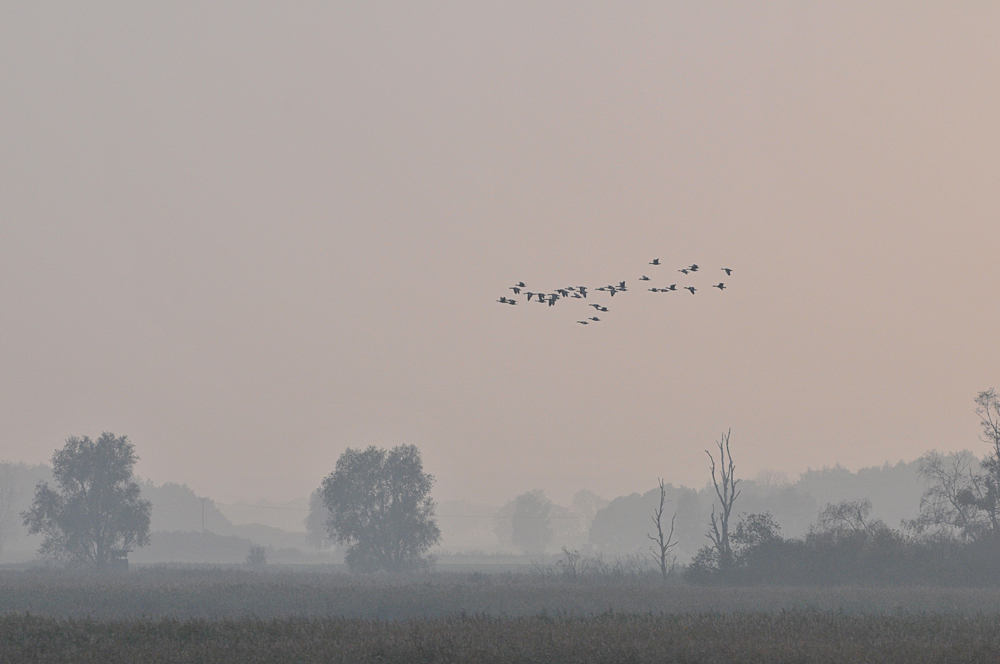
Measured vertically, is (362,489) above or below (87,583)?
above

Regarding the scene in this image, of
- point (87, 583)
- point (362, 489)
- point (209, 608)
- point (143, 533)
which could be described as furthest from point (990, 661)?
point (143, 533)

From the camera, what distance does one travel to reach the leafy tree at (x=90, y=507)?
69.8 m

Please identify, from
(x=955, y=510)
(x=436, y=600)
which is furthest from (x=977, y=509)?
(x=436, y=600)

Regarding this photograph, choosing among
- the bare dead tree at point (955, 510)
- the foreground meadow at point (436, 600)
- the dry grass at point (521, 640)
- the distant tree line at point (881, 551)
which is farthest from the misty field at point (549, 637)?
the bare dead tree at point (955, 510)

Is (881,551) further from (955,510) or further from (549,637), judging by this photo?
(549,637)

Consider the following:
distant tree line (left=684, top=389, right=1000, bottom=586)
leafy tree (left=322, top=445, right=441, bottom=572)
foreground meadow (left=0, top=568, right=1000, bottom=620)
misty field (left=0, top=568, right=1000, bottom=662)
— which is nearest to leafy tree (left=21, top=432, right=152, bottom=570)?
leafy tree (left=322, top=445, right=441, bottom=572)

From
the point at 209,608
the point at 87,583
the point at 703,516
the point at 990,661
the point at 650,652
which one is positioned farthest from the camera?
the point at 703,516

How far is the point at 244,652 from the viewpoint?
20516 mm

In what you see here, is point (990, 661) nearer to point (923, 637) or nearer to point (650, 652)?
point (923, 637)

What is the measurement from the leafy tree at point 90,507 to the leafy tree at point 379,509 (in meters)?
16.4

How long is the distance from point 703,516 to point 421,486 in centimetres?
10276

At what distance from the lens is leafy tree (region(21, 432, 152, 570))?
69750 mm

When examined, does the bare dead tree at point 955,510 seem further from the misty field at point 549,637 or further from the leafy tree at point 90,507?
the leafy tree at point 90,507

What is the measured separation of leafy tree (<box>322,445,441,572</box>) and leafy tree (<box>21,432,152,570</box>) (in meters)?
16.4
